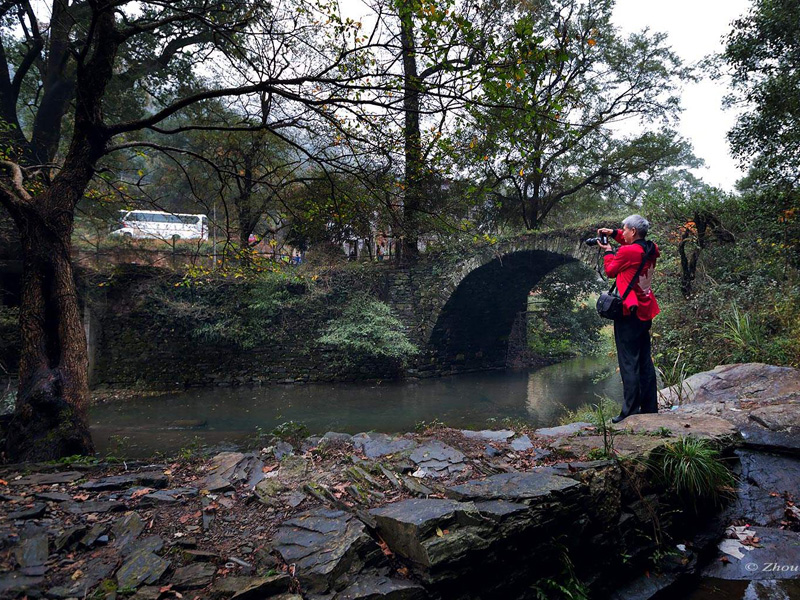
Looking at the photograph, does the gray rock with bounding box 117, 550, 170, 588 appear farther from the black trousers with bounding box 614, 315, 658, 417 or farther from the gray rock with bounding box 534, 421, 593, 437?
the black trousers with bounding box 614, 315, 658, 417

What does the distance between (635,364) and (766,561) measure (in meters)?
1.71

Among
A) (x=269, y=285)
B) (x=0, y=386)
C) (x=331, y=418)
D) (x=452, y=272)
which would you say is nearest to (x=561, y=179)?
(x=452, y=272)

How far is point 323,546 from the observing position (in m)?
2.21

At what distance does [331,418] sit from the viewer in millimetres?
8883

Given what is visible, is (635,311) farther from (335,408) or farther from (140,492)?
(335,408)

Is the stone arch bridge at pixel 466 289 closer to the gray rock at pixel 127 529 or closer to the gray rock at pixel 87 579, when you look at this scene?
the gray rock at pixel 127 529

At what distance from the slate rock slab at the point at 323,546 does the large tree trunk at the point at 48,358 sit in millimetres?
3167

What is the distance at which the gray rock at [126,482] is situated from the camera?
10.2 ft

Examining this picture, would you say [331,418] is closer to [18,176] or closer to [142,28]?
[18,176]

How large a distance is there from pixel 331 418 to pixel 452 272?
6.47 meters

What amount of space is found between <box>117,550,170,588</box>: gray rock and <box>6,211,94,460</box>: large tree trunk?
2.92 meters

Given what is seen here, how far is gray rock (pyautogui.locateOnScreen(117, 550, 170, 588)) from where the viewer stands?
6.32 feet

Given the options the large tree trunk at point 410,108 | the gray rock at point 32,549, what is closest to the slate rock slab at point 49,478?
the gray rock at point 32,549

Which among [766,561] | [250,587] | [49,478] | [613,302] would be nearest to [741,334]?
[613,302]
